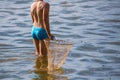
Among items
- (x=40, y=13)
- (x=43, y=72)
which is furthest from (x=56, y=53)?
(x=40, y=13)

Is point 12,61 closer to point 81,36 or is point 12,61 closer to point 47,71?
point 47,71

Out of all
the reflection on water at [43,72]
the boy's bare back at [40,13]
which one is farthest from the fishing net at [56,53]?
the boy's bare back at [40,13]

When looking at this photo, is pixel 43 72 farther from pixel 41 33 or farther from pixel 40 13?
pixel 40 13

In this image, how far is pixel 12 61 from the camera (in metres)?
13.0

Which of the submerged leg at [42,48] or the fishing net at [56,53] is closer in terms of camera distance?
the fishing net at [56,53]

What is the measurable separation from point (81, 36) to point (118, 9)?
4935 mm

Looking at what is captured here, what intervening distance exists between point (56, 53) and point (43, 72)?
729 millimetres

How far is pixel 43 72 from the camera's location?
11.9 m

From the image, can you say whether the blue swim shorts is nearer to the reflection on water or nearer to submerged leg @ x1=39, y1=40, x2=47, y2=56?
submerged leg @ x1=39, y1=40, x2=47, y2=56

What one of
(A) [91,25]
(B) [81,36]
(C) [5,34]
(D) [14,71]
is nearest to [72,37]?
(B) [81,36]

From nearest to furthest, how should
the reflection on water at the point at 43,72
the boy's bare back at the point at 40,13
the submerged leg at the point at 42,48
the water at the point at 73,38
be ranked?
1. the reflection on water at the point at 43,72
2. the boy's bare back at the point at 40,13
3. the water at the point at 73,38
4. the submerged leg at the point at 42,48

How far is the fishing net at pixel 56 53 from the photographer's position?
11945 mm

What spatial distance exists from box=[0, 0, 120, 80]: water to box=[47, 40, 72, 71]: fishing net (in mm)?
245

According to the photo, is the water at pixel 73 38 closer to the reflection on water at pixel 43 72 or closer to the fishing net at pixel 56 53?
the reflection on water at pixel 43 72
